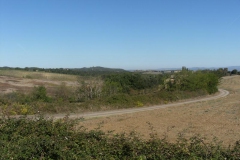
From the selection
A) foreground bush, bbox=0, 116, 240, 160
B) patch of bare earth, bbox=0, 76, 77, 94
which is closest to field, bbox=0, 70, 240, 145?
foreground bush, bbox=0, 116, 240, 160

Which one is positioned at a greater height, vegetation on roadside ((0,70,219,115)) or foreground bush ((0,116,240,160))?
foreground bush ((0,116,240,160))

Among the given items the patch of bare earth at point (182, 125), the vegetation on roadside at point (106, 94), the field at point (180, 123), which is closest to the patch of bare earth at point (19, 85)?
the vegetation on roadside at point (106, 94)

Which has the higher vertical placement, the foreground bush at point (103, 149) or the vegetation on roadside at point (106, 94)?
the foreground bush at point (103, 149)

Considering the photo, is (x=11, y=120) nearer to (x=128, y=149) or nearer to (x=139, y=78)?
(x=128, y=149)

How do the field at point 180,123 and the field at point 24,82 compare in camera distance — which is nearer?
the field at point 180,123

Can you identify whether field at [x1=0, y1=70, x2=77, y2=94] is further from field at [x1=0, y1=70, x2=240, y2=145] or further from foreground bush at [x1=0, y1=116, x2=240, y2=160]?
foreground bush at [x1=0, y1=116, x2=240, y2=160]

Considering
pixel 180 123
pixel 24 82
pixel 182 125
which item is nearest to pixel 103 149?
pixel 182 125

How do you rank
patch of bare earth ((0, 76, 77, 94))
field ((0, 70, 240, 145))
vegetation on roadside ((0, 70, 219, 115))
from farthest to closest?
patch of bare earth ((0, 76, 77, 94)), vegetation on roadside ((0, 70, 219, 115)), field ((0, 70, 240, 145))

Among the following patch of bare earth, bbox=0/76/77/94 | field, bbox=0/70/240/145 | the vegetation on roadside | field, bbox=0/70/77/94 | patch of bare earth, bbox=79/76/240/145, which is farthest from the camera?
field, bbox=0/70/77/94

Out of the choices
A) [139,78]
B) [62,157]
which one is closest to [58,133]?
[62,157]

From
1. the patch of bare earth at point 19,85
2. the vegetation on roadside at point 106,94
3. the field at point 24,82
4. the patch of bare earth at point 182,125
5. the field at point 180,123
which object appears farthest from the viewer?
the field at point 24,82

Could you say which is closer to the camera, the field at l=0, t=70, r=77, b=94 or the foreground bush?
the foreground bush

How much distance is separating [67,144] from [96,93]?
4273cm

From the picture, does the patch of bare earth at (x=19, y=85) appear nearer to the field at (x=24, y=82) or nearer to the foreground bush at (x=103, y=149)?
the field at (x=24, y=82)
